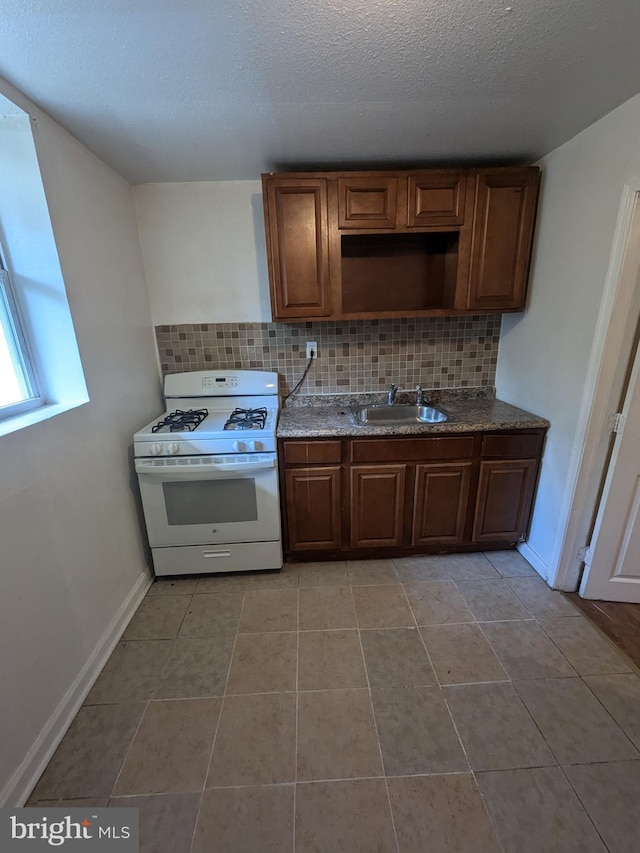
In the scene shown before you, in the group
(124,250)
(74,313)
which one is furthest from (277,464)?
(124,250)

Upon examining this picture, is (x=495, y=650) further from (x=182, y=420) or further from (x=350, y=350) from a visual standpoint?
(x=182, y=420)

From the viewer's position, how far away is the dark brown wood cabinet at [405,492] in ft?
6.82

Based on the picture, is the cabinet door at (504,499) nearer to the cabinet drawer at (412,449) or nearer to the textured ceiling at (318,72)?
the cabinet drawer at (412,449)

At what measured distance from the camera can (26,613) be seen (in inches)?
47.9

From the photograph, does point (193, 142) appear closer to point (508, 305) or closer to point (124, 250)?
point (124, 250)

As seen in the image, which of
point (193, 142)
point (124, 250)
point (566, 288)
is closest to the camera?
point (193, 142)

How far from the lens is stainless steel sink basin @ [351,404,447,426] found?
2.47 m

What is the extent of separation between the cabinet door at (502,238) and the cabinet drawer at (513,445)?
790mm

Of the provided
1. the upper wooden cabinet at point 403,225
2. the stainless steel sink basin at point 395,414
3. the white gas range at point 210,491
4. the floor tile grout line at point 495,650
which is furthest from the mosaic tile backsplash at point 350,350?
the floor tile grout line at point 495,650

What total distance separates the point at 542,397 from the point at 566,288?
599 millimetres

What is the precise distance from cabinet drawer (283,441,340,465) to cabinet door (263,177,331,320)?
765 millimetres

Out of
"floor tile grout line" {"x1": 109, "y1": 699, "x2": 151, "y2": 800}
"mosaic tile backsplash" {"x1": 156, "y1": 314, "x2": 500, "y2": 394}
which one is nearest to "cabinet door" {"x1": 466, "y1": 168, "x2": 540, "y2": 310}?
"mosaic tile backsplash" {"x1": 156, "y1": 314, "x2": 500, "y2": 394}

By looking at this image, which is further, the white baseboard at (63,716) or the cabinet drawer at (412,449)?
the cabinet drawer at (412,449)

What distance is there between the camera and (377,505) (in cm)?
217
